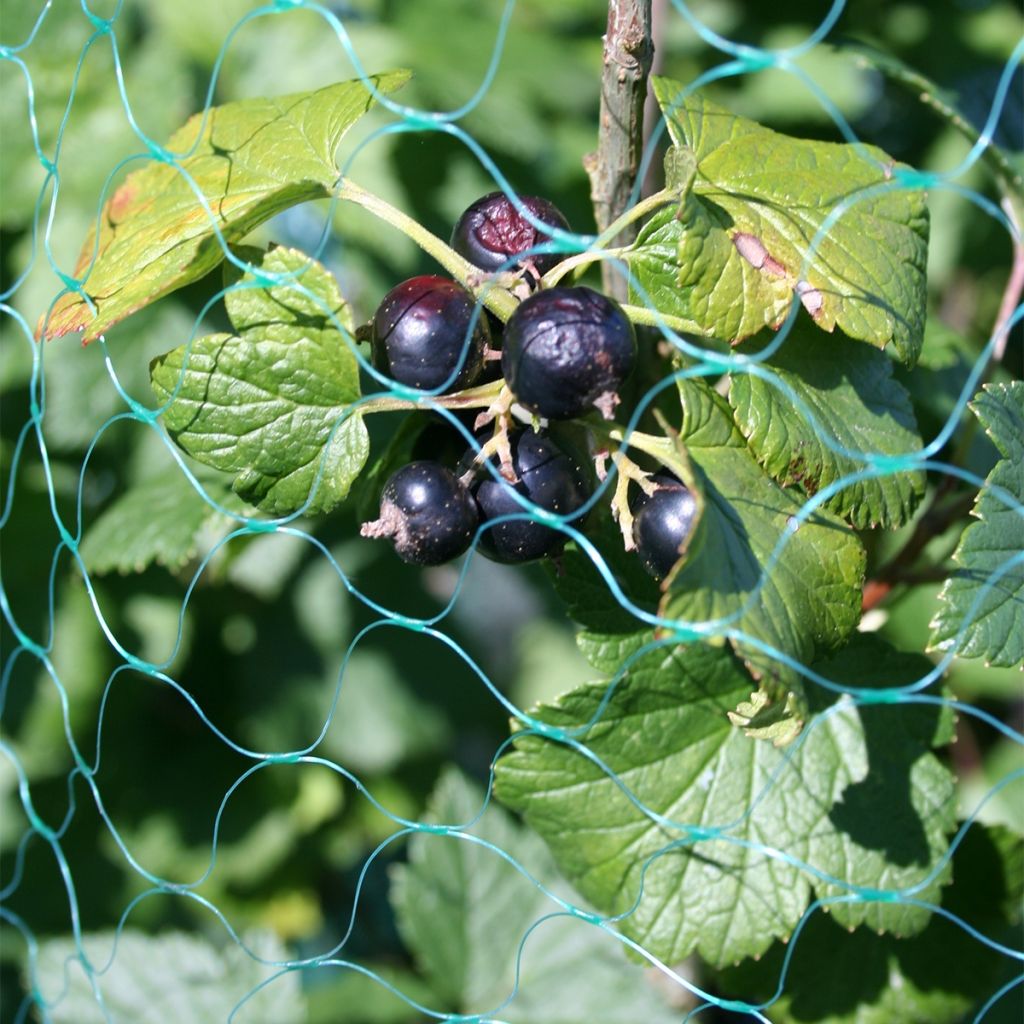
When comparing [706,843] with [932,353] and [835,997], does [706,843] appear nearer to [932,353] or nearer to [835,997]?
[835,997]

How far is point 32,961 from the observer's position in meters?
1.52

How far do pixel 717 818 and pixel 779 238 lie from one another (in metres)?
0.47

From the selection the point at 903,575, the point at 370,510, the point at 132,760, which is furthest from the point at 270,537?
the point at 903,575

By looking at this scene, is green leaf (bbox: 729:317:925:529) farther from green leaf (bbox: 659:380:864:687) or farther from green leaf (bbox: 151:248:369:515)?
green leaf (bbox: 151:248:369:515)

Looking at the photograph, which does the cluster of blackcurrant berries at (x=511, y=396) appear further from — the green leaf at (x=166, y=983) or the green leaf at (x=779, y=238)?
the green leaf at (x=166, y=983)

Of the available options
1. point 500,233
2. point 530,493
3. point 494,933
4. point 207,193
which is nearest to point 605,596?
point 530,493

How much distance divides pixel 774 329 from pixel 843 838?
17.2 inches

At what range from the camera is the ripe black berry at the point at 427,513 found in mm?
852

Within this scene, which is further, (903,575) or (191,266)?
(903,575)

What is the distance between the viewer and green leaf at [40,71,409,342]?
91 centimetres

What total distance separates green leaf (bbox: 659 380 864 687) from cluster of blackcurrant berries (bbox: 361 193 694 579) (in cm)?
4

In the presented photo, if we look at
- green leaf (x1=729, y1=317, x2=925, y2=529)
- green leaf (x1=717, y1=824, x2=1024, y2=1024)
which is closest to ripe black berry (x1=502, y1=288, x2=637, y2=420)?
green leaf (x1=729, y1=317, x2=925, y2=529)

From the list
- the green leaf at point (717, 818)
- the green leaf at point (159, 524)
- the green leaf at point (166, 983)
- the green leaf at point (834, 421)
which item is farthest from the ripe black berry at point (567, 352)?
the green leaf at point (166, 983)

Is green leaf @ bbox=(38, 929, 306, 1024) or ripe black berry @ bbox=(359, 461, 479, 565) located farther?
green leaf @ bbox=(38, 929, 306, 1024)
